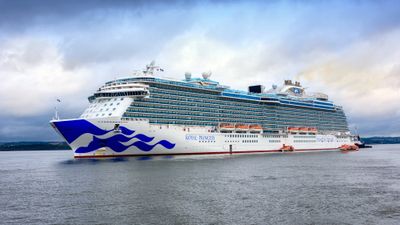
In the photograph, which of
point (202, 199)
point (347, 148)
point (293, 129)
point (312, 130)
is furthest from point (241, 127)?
point (202, 199)

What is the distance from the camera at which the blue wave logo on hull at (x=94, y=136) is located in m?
69.4

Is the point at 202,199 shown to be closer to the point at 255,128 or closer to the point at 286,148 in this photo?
the point at 255,128

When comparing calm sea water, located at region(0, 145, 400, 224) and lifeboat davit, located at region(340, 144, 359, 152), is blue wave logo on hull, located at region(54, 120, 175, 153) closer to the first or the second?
calm sea water, located at region(0, 145, 400, 224)

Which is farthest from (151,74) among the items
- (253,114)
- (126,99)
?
(253,114)

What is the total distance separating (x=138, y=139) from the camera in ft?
240

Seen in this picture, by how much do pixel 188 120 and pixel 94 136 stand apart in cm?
2246

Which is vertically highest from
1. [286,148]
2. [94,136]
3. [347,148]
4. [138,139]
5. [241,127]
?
[241,127]

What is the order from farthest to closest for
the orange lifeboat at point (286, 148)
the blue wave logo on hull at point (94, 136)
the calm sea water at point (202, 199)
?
the orange lifeboat at point (286, 148) → the blue wave logo on hull at point (94, 136) → the calm sea water at point (202, 199)

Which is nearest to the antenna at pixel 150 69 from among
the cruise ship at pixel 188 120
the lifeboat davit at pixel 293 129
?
the cruise ship at pixel 188 120

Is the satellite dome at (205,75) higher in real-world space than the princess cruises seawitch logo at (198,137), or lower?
higher

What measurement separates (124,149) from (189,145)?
49.2 feet

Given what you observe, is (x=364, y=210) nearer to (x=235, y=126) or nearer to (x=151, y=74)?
(x=151, y=74)

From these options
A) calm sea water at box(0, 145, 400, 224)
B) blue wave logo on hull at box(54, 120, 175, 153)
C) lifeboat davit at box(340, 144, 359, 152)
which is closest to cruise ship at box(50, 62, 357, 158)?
blue wave logo on hull at box(54, 120, 175, 153)

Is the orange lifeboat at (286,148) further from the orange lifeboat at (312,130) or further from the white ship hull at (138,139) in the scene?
the white ship hull at (138,139)
